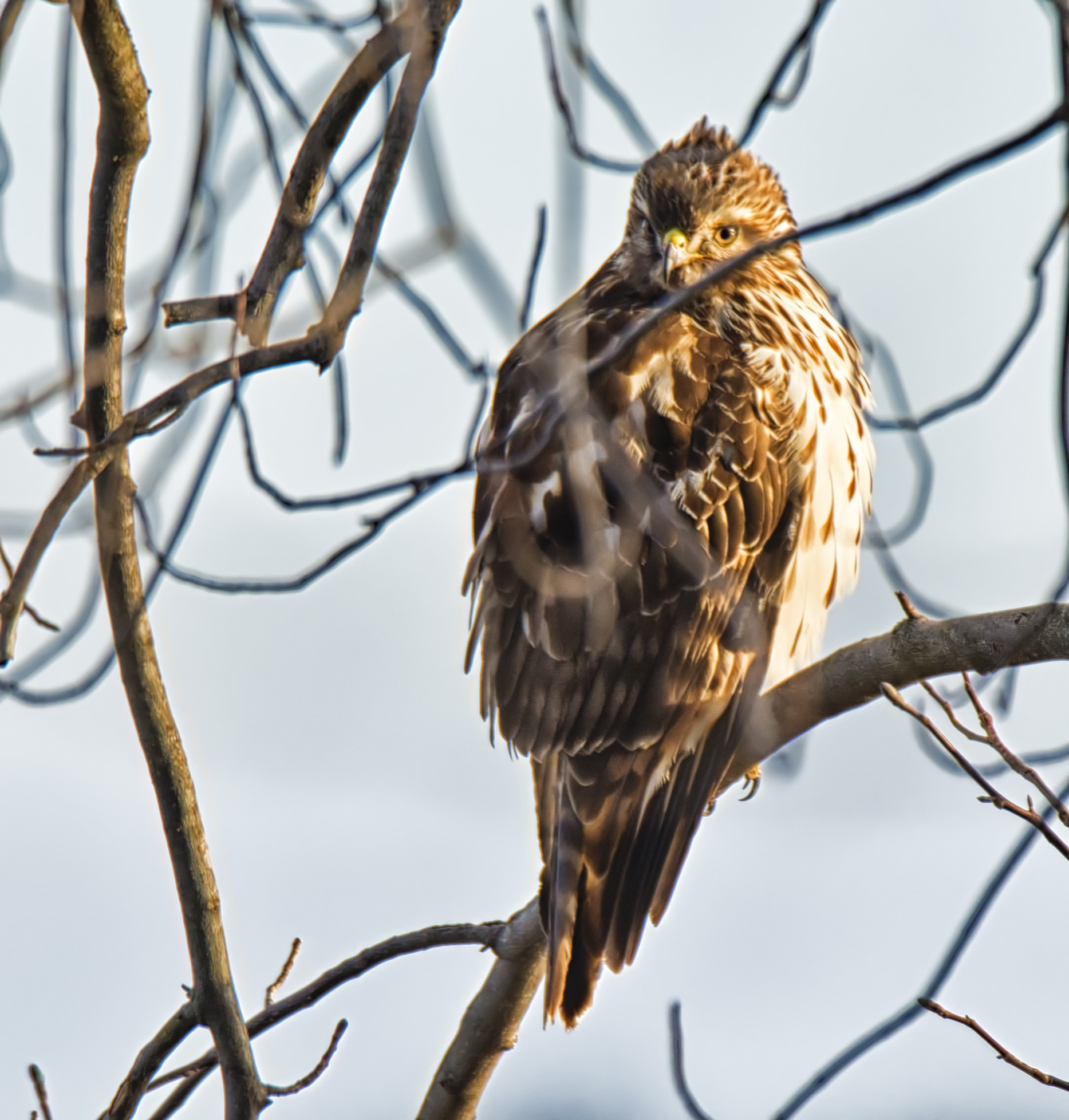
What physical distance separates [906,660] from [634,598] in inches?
39.2

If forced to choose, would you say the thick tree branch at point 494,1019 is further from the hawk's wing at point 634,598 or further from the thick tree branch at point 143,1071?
the thick tree branch at point 143,1071

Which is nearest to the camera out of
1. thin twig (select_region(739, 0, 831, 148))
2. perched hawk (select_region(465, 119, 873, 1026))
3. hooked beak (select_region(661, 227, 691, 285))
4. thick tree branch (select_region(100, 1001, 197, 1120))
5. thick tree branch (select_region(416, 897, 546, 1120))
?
thin twig (select_region(739, 0, 831, 148))

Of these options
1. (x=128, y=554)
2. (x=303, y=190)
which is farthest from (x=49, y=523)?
(x=303, y=190)

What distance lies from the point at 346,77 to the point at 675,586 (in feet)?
5.48

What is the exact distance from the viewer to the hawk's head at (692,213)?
407 cm

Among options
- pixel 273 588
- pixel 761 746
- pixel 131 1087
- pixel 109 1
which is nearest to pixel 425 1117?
pixel 131 1087

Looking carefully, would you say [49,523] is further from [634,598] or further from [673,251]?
[673,251]

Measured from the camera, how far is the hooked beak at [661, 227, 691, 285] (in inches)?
155

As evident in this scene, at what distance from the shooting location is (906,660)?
8.82ft

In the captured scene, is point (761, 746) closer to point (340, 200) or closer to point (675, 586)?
point (675, 586)

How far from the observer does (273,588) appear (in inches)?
83.8

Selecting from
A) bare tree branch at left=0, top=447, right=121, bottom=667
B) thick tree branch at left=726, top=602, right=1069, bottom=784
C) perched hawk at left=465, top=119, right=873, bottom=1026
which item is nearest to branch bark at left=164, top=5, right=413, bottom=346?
bare tree branch at left=0, top=447, right=121, bottom=667

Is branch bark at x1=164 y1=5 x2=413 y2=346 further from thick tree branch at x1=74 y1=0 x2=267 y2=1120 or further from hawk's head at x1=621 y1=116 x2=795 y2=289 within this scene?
hawk's head at x1=621 y1=116 x2=795 y2=289

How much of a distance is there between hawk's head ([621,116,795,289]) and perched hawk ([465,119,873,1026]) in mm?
117
